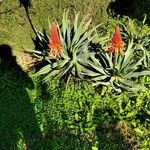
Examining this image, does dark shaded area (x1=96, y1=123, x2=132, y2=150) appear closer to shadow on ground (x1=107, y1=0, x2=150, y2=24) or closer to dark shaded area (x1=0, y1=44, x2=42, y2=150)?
dark shaded area (x1=0, y1=44, x2=42, y2=150)

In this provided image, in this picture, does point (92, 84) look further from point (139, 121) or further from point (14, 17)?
point (14, 17)

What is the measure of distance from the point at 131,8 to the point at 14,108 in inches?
Result: 187

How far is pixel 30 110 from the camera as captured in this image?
36.4 feet

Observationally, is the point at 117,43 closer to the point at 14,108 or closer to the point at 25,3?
the point at 14,108

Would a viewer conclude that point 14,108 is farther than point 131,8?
No

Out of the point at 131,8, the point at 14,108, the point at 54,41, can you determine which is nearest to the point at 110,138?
the point at 54,41

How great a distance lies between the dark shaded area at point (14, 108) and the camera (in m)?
10.4

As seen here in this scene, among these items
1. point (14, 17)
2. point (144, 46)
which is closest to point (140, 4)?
point (144, 46)

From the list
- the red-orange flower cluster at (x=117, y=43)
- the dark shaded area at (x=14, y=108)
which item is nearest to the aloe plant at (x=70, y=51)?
the dark shaded area at (x=14, y=108)

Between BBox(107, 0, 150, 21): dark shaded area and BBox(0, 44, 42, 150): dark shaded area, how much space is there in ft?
10.2

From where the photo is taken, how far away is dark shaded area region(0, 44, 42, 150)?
1042 cm

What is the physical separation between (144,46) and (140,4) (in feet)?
9.29

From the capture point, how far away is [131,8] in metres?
14.5

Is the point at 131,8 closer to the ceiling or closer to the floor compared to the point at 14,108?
closer to the ceiling
